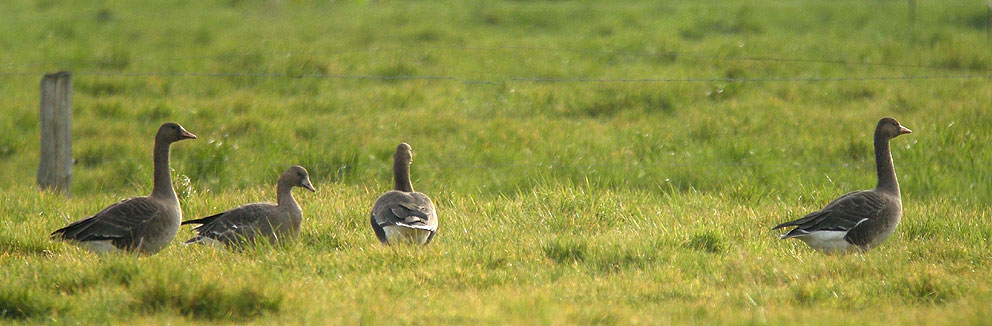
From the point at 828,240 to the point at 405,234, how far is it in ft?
9.93

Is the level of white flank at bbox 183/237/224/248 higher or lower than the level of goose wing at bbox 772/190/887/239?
higher

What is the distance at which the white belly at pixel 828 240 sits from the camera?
6.95m

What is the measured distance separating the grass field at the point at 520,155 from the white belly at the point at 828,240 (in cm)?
10

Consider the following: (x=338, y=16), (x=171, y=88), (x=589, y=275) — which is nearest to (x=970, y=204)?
(x=589, y=275)

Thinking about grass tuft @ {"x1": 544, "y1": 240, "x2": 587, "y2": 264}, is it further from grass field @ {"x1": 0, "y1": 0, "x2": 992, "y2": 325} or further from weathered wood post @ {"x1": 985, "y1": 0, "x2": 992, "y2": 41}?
weathered wood post @ {"x1": 985, "y1": 0, "x2": 992, "y2": 41}

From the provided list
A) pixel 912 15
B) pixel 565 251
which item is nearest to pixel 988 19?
pixel 912 15

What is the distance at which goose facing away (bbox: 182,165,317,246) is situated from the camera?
7000 millimetres

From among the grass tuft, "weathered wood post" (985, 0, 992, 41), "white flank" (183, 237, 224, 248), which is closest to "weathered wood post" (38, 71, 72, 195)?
"white flank" (183, 237, 224, 248)

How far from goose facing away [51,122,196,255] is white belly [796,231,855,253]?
4.49 m

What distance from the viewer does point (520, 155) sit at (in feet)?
34.9

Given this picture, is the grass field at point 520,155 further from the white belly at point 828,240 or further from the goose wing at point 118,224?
the goose wing at point 118,224

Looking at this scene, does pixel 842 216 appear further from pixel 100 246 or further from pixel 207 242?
pixel 100 246

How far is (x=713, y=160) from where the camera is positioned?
1048 centimetres

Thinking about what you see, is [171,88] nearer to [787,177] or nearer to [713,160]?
[713,160]
